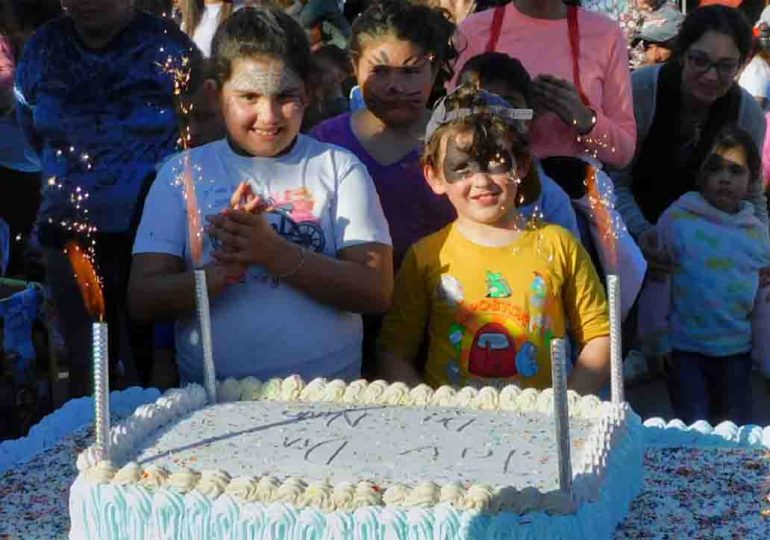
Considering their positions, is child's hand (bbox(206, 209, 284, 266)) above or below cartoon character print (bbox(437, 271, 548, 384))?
above

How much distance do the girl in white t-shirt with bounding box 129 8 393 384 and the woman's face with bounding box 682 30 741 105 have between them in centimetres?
172

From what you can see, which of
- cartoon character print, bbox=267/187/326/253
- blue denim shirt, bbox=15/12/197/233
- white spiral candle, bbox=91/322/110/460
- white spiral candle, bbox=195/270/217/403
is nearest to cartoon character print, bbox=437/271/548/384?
cartoon character print, bbox=267/187/326/253

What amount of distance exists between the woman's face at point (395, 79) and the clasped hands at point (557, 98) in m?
0.33

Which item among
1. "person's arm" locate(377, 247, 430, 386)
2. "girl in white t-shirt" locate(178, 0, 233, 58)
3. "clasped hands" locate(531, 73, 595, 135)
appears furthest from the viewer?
"girl in white t-shirt" locate(178, 0, 233, 58)

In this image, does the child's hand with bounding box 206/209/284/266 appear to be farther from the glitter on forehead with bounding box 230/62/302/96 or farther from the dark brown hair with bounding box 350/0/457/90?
the dark brown hair with bounding box 350/0/457/90

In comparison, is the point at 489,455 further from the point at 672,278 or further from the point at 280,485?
the point at 672,278

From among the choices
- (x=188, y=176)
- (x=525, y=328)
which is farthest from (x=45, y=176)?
(x=525, y=328)

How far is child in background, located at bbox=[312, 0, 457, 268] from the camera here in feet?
12.0

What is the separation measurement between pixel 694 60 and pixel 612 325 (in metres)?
2.20

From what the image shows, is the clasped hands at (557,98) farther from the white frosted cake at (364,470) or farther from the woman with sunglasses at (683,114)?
the white frosted cake at (364,470)

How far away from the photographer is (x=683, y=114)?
4.68 metres

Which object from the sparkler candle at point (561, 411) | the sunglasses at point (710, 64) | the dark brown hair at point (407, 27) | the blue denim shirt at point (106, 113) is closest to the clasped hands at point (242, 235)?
the dark brown hair at point (407, 27)

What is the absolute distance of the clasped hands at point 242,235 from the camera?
118 inches

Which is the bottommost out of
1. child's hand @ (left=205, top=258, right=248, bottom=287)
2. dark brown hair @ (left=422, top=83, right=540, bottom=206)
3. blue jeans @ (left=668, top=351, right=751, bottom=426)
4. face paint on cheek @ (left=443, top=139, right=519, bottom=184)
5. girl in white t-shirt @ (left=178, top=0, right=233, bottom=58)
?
blue jeans @ (left=668, top=351, right=751, bottom=426)
